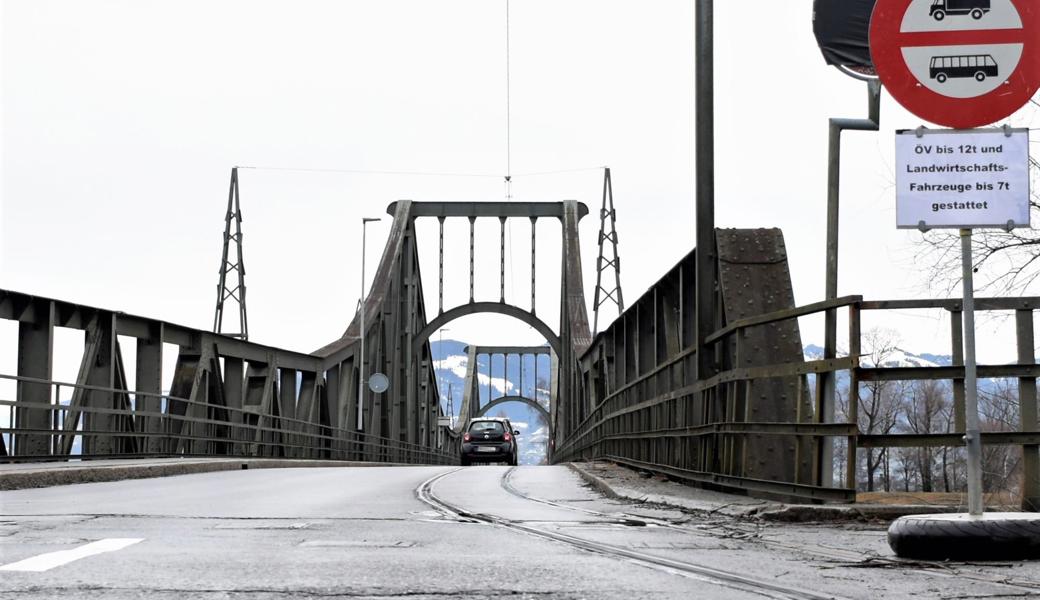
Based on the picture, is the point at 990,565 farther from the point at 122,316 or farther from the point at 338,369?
the point at 338,369

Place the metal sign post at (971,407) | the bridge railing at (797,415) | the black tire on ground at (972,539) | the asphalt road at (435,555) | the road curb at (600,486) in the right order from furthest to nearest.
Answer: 1. the road curb at (600,486)
2. the bridge railing at (797,415)
3. the metal sign post at (971,407)
4. the black tire on ground at (972,539)
5. the asphalt road at (435,555)

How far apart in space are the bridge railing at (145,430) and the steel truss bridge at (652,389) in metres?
0.04

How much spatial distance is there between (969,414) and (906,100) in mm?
1564

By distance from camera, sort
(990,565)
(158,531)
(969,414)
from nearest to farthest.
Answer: (990,565) → (969,414) → (158,531)

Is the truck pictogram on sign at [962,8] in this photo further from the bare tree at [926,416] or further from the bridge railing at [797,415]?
the bare tree at [926,416]

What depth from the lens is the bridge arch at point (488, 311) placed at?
204 ft

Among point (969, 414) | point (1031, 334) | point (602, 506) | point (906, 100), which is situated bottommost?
point (602, 506)

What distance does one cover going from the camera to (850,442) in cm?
786

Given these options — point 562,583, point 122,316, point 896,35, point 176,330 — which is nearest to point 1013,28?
point 896,35

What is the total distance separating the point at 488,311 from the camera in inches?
2464

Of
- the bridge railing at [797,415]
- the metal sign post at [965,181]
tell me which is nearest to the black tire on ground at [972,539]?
the metal sign post at [965,181]

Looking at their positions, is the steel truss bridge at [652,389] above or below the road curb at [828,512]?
above

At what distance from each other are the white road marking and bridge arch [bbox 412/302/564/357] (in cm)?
5476

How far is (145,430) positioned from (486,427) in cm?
2823
